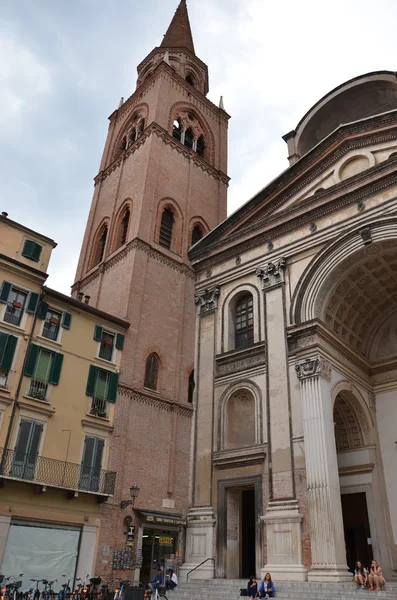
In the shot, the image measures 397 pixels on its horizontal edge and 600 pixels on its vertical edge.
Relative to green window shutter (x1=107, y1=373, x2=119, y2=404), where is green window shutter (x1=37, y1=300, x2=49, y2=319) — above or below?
above

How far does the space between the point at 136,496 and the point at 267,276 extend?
10.3 metres

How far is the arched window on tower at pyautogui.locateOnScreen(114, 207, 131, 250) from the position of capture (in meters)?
29.6

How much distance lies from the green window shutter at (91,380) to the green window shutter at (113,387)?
0.85 m

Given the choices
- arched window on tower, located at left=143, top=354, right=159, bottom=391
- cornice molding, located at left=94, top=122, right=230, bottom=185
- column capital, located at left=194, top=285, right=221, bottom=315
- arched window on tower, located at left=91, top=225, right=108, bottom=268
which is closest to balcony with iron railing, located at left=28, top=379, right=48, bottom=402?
arched window on tower, located at left=143, top=354, right=159, bottom=391

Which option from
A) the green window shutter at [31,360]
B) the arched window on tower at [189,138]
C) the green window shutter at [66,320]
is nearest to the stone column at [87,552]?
the green window shutter at [31,360]

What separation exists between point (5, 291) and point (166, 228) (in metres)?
12.8

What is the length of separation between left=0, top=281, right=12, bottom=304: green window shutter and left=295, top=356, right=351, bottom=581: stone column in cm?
1096

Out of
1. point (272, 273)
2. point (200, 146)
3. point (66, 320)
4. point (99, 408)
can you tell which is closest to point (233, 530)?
point (99, 408)

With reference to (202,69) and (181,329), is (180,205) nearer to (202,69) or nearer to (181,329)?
(181,329)

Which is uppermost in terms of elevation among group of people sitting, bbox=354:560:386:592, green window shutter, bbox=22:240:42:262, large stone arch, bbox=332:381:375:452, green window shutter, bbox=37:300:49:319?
green window shutter, bbox=22:240:42:262

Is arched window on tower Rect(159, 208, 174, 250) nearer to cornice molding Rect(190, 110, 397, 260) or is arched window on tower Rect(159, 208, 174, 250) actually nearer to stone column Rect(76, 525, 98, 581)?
cornice molding Rect(190, 110, 397, 260)

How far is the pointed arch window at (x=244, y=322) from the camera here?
63.6 ft

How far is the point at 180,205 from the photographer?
31.2 meters

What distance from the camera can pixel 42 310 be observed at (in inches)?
789
